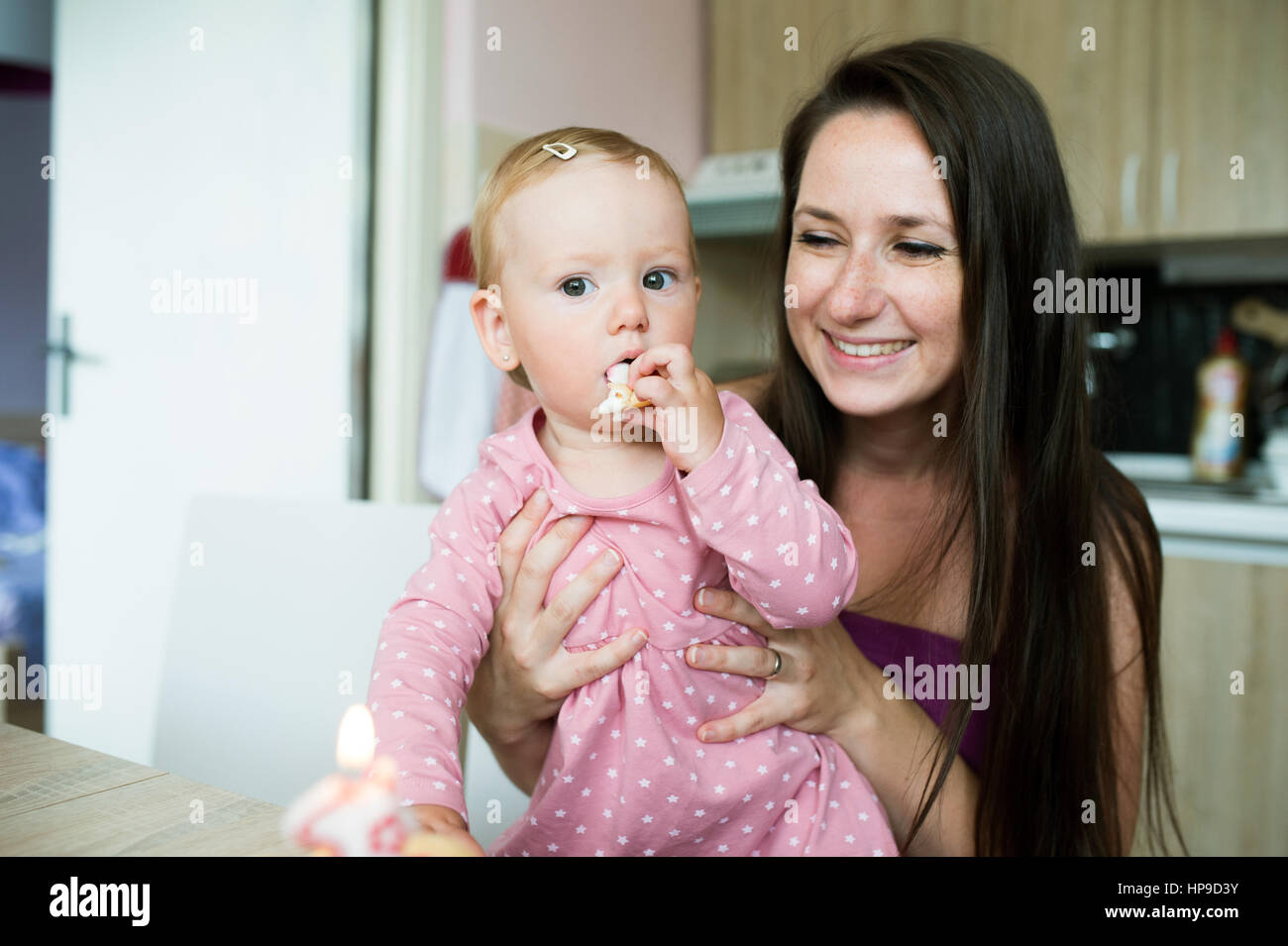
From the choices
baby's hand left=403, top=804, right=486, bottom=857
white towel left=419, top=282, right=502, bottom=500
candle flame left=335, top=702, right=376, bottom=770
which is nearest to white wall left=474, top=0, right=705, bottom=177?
white towel left=419, top=282, right=502, bottom=500

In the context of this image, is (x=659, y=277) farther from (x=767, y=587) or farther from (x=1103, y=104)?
(x=1103, y=104)

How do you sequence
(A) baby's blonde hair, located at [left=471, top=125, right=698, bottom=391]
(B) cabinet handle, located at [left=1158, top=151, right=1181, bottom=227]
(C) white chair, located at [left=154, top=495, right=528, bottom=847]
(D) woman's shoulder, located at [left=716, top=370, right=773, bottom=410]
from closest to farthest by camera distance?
(A) baby's blonde hair, located at [left=471, top=125, right=698, bottom=391] → (C) white chair, located at [left=154, top=495, right=528, bottom=847] → (D) woman's shoulder, located at [left=716, top=370, right=773, bottom=410] → (B) cabinet handle, located at [left=1158, top=151, right=1181, bottom=227]

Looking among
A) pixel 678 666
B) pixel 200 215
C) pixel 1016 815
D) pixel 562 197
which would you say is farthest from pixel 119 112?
pixel 1016 815

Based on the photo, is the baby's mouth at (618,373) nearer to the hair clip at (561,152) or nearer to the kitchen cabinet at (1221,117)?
the hair clip at (561,152)

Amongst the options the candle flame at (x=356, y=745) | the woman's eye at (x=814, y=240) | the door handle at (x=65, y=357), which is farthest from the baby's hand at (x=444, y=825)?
the door handle at (x=65, y=357)

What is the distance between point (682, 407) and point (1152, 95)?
236cm

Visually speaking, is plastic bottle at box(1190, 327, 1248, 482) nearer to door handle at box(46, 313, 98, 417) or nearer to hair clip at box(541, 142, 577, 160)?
hair clip at box(541, 142, 577, 160)

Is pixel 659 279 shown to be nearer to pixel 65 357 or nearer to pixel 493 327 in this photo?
pixel 493 327

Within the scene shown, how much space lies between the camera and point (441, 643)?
79 centimetres

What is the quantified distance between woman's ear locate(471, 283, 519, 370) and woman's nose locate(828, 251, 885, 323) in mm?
364

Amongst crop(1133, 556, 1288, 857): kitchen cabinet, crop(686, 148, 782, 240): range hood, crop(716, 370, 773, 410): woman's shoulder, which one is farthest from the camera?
crop(686, 148, 782, 240): range hood

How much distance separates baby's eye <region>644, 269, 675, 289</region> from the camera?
86cm

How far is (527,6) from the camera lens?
2.55m
